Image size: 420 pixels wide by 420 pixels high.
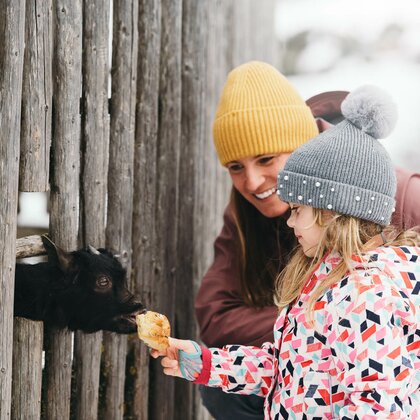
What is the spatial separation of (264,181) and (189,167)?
0.82m

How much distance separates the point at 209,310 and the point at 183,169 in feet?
2.98

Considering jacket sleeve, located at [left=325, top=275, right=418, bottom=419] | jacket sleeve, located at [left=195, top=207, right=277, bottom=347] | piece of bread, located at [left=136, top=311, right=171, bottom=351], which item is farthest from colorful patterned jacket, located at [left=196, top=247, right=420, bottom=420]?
jacket sleeve, located at [left=195, top=207, right=277, bottom=347]

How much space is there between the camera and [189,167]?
14.7 ft

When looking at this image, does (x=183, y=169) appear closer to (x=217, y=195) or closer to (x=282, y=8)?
(x=217, y=195)

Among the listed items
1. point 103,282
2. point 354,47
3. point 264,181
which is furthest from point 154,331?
point 354,47

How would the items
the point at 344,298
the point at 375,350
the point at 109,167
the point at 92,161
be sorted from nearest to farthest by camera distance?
the point at 375,350 < the point at 344,298 < the point at 92,161 < the point at 109,167

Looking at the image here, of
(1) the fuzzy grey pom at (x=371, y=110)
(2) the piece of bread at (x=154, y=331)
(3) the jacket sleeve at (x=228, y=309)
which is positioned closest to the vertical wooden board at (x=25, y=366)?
(2) the piece of bread at (x=154, y=331)

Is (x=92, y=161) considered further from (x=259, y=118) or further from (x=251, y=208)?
(x=251, y=208)

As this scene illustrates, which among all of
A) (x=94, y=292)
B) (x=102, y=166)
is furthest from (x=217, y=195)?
(x=94, y=292)

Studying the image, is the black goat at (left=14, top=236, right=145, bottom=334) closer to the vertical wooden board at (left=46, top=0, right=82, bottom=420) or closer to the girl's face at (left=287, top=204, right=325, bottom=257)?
the vertical wooden board at (left=46, top=0, right=82, bottom=420)

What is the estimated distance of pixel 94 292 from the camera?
3.12 meters

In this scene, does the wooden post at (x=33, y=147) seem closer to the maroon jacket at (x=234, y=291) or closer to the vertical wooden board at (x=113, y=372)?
the vertical wooden board at (x=113, y=372)

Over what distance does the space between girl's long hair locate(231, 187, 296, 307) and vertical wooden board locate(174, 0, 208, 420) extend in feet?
1.70

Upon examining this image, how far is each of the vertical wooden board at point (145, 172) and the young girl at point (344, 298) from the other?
3.32ft
